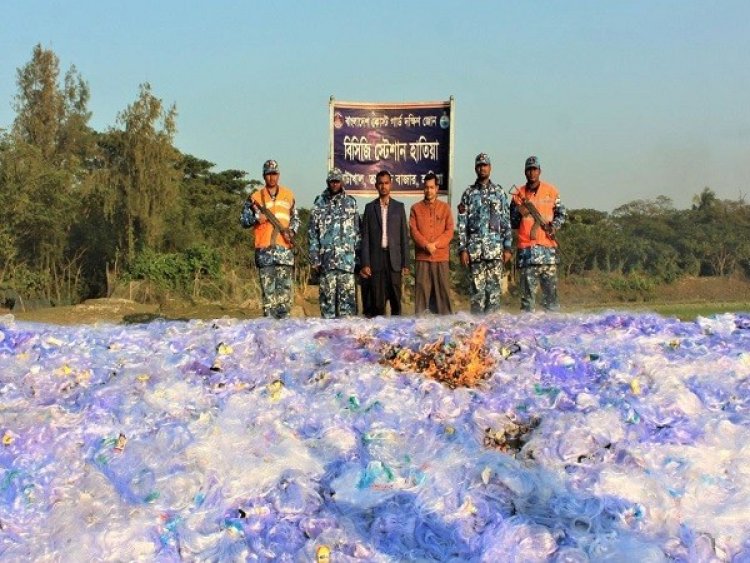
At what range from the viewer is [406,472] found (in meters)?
3.59

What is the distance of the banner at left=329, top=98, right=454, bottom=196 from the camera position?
1027 centimetres

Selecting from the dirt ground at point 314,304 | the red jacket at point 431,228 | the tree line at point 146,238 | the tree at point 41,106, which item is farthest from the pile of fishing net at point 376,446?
the tree at point 41,106

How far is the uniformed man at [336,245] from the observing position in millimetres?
7664

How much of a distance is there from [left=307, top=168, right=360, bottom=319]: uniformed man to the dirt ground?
2.97 metres

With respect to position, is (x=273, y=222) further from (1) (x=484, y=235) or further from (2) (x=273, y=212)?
(1) (x=484, y=235)

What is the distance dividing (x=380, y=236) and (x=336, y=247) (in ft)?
1.50

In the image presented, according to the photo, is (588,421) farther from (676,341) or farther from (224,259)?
(224,259)

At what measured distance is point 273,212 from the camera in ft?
24.8

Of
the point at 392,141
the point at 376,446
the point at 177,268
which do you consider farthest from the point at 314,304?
the point at 376,446

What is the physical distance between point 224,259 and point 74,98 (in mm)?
15501

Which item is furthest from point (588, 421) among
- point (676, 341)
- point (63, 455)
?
point (63, 455)

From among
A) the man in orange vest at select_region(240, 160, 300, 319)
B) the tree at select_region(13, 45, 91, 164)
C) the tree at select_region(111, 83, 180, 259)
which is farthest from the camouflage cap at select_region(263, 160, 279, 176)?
the tree at select_region(13, 45, 91, 164)

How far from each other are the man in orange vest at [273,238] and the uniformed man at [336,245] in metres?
0.30

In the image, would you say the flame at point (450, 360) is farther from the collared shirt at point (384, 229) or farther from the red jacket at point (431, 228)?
the collared shirt at point (384, 229)
